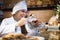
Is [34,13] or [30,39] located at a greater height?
[34,13]

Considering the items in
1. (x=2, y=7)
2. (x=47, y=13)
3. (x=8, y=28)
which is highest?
(x=2, y=7)

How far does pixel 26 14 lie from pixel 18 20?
0.10 meters

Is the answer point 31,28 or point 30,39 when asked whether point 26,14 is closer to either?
point 31,28

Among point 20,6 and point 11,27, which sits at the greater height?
point 20,6

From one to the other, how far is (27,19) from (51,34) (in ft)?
1.14

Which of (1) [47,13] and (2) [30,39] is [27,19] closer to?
(1) [47,13]

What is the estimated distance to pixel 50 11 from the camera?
1.39 metres

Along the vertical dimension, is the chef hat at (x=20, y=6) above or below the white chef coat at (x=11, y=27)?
above

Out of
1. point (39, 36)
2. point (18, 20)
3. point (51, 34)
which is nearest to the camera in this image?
point (51, 34)

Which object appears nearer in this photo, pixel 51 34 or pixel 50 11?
pixel 51 34

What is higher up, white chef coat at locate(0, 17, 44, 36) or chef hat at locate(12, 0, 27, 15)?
chef hat at locate(12, 0, 27, 15)

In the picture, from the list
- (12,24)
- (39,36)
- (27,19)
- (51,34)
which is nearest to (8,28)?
(12,24)

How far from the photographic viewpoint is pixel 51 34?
1.05 metres

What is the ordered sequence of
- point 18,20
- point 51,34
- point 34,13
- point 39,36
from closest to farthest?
1. point 51,34
2. point 39,36
3. point 18,20
4. point 34,13
